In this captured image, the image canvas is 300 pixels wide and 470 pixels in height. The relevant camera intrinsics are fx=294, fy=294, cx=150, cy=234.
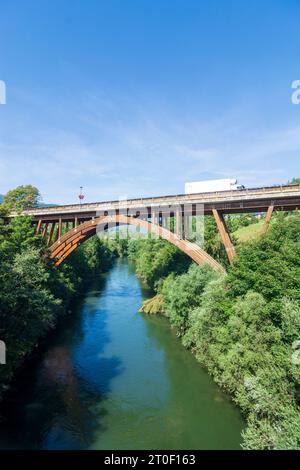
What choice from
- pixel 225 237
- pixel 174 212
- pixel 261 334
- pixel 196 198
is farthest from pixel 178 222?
pixel 261 334

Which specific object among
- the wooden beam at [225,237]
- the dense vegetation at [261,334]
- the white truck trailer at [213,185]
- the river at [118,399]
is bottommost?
the river at [118,399]

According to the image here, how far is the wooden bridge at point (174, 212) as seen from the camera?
2134cm

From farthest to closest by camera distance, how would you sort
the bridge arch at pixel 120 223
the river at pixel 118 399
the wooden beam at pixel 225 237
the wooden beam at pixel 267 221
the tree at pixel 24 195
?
the tree at pixel 24 195 → the bridge arch at pixel 120 223 → the wooden beam at pixel 225 237 → the wooden beam at pixel 267 221 → the river at pixel 118 399

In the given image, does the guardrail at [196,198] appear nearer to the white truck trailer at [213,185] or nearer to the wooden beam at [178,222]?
the wooden beam at [178,222]

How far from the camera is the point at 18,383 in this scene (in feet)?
60.6

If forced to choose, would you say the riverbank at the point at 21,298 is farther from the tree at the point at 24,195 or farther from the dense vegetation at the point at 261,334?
the tree at the point at 24,195

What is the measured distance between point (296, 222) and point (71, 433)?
1736cm

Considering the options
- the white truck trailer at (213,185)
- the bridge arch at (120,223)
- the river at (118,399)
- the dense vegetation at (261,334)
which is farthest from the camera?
the white truck trailer at (213,185)

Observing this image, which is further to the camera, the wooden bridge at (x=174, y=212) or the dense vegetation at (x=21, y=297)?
the wooden bridge at (x=174, y=212)

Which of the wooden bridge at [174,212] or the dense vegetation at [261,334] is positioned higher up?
the wooden bridge at [174,212]

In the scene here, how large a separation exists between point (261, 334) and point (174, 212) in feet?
50.4

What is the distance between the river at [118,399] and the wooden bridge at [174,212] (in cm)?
873

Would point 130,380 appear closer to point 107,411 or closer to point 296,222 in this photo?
point 107,411

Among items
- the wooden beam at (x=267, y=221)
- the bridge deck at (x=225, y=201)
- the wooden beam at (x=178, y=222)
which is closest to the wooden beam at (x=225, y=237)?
the bridge deck at (x=225, y=201)
